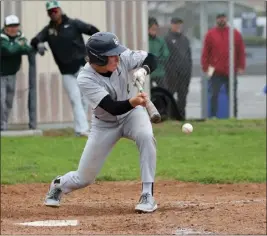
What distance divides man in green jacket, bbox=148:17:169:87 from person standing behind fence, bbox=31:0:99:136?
248cm

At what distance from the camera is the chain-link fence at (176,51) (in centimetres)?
1553

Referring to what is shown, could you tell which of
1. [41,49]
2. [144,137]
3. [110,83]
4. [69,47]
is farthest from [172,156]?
[110,83]

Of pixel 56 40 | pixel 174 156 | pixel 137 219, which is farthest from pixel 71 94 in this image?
pixel 137 219

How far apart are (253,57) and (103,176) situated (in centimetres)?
764

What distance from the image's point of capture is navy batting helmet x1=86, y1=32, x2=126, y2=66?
7520 millimetres

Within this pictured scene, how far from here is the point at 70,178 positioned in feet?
27.3

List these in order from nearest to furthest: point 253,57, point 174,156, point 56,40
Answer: point 174,156, point 56,40, point 253,57

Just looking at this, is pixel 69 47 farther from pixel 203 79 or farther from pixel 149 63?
pixel 149 63

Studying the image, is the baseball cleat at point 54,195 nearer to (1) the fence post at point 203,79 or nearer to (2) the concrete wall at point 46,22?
(2) the concrete wall at point 46,22

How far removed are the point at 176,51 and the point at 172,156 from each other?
4.21 m

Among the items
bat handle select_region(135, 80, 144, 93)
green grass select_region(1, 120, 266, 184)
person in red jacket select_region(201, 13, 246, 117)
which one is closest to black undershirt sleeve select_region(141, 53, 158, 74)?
bat handle select_region(135, 80, 144, 93)

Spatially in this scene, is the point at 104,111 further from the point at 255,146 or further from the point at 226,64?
the point at 226,64

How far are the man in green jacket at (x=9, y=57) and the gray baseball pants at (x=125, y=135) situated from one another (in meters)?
6.17

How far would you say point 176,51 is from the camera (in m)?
16.2
